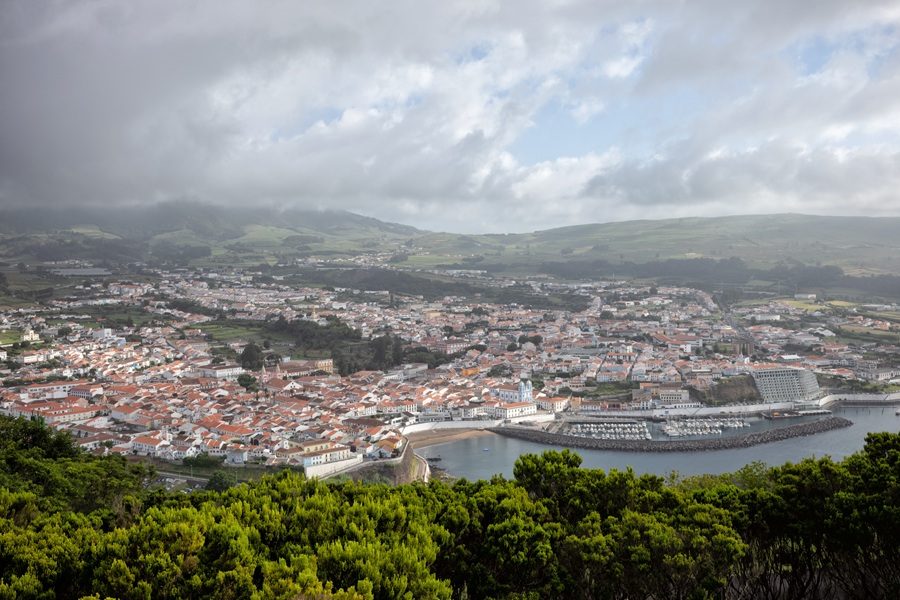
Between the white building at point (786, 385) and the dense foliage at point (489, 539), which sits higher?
the dense foliage at point (489, 539)

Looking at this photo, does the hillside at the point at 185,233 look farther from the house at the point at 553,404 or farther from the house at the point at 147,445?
the house at the point at 147,445

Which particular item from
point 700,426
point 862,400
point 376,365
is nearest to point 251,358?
point 376,365

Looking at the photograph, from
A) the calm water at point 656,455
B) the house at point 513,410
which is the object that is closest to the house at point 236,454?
the calm water at point 656,455

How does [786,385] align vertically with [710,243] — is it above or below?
below

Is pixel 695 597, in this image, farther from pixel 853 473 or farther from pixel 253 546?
→ pixel 253 546

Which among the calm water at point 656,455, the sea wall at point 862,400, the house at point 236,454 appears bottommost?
the calm water at point 656,455

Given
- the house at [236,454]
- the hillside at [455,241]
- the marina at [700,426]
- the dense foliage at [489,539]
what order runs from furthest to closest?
the hillside at [455,241] < the marina at [700,426] < the house at [236,454] < the dense foliage at [489,539]

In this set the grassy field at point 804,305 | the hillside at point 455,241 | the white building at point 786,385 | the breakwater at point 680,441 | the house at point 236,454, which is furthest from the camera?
the hillside at point 455,241

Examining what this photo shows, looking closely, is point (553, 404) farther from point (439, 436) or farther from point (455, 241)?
point (455, 241)
